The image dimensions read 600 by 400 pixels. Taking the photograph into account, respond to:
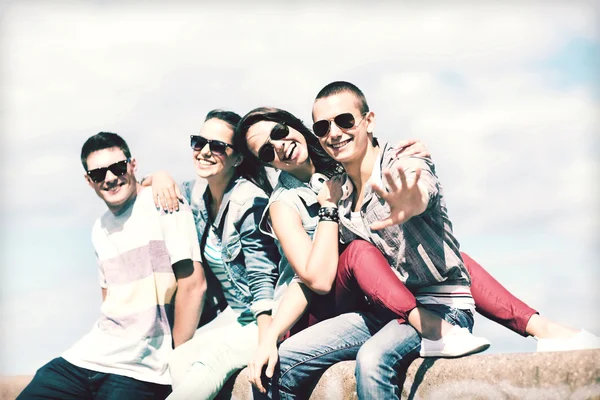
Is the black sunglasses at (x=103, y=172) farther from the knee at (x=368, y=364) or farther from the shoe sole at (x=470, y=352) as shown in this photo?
→ the shoe sole at (x=470, y=352)

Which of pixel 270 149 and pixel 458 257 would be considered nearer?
pixel 458 257

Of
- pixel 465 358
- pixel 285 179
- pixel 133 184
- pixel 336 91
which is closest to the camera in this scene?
pixel 465 358

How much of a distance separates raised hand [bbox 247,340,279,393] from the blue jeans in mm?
72

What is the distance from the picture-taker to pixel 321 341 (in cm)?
492

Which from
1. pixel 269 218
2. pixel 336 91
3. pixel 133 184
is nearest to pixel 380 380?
pixel 269 218

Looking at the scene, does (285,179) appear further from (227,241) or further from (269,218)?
(227,241)

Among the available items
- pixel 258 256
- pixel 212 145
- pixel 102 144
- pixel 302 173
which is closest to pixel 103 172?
pixel 102 144

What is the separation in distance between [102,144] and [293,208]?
1882 millimetres

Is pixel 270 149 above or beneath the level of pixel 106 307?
above

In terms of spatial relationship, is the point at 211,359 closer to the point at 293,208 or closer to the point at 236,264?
the point at 236,264

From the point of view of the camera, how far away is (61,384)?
5.76 m

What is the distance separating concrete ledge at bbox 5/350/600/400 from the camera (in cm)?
398

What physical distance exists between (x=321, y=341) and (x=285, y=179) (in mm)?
1426

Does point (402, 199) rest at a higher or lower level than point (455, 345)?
higher
